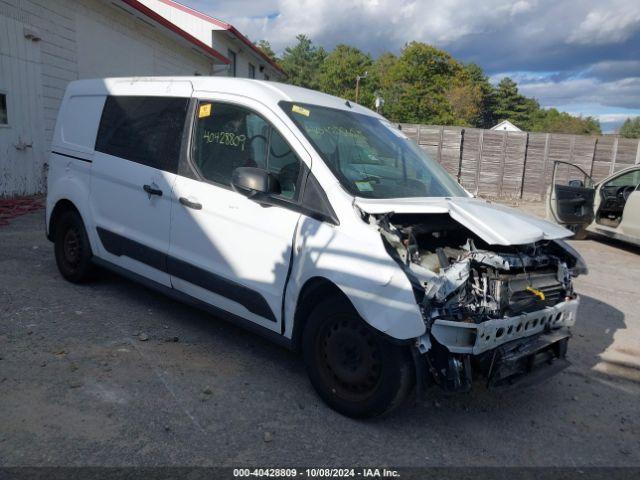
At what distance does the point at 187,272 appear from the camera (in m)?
4.15

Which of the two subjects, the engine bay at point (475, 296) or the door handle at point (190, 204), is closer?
the engine bay at point (475, 296)

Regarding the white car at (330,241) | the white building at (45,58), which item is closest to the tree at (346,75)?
the white building at (45,58)

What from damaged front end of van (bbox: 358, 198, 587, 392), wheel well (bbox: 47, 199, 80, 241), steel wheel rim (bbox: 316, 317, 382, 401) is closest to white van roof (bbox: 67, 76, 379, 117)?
wheel well (bbox: 47, 199, 80, 241)

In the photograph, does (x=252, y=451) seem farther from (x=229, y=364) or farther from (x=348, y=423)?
(x=229, y=364)

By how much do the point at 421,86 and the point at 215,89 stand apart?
63.0 m

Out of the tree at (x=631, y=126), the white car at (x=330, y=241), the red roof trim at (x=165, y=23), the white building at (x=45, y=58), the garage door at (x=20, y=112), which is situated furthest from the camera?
the tree at (x=631, y=126)

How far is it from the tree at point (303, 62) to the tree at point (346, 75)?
8.18 feet

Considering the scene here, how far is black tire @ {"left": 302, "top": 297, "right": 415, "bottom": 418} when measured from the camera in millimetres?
3076

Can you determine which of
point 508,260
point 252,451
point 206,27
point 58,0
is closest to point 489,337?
point 508,260

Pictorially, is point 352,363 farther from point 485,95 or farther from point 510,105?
point 510,105

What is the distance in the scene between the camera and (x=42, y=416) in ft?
10.2

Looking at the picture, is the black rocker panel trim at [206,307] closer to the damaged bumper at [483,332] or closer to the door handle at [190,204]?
the door handle at [190,204]

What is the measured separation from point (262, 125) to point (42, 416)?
2351mm

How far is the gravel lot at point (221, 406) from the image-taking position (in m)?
2.94
